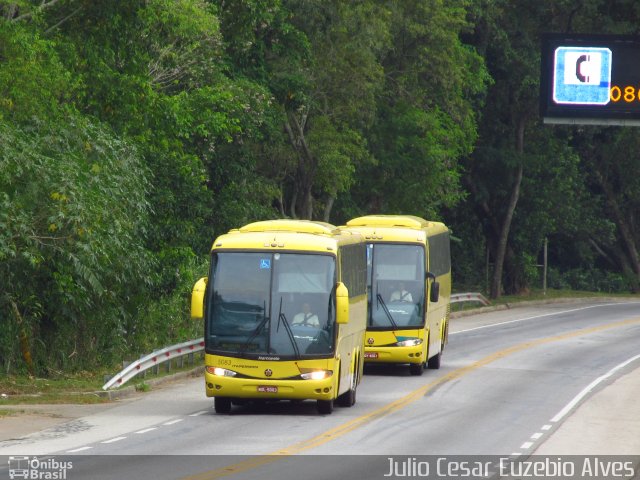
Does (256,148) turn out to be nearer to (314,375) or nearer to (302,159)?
(302,159)

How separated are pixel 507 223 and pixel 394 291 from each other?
32.0 m

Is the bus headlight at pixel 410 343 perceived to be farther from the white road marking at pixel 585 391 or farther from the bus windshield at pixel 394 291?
the white road marking at pixel 585 391

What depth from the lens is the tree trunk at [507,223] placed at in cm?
6069

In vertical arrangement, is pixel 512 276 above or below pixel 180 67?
below

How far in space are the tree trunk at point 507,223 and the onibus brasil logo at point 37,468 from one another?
148 ft

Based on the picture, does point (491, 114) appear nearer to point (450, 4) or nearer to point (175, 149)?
point (450, 4)

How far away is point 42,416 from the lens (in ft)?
74.3

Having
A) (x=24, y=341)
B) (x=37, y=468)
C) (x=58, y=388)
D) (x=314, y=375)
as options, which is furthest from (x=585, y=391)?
(x=37, y=468)

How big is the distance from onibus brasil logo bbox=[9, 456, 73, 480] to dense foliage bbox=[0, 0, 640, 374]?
26.6ft

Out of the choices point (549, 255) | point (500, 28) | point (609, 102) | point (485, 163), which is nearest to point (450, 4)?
point (500, 28)

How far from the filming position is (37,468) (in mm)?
16453

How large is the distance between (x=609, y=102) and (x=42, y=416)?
33.8 feet

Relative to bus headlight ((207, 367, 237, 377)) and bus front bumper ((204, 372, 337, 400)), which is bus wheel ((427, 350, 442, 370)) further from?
bus headlight ((207, 367, 237, 377))

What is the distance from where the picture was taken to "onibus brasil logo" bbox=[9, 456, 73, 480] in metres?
15.8
